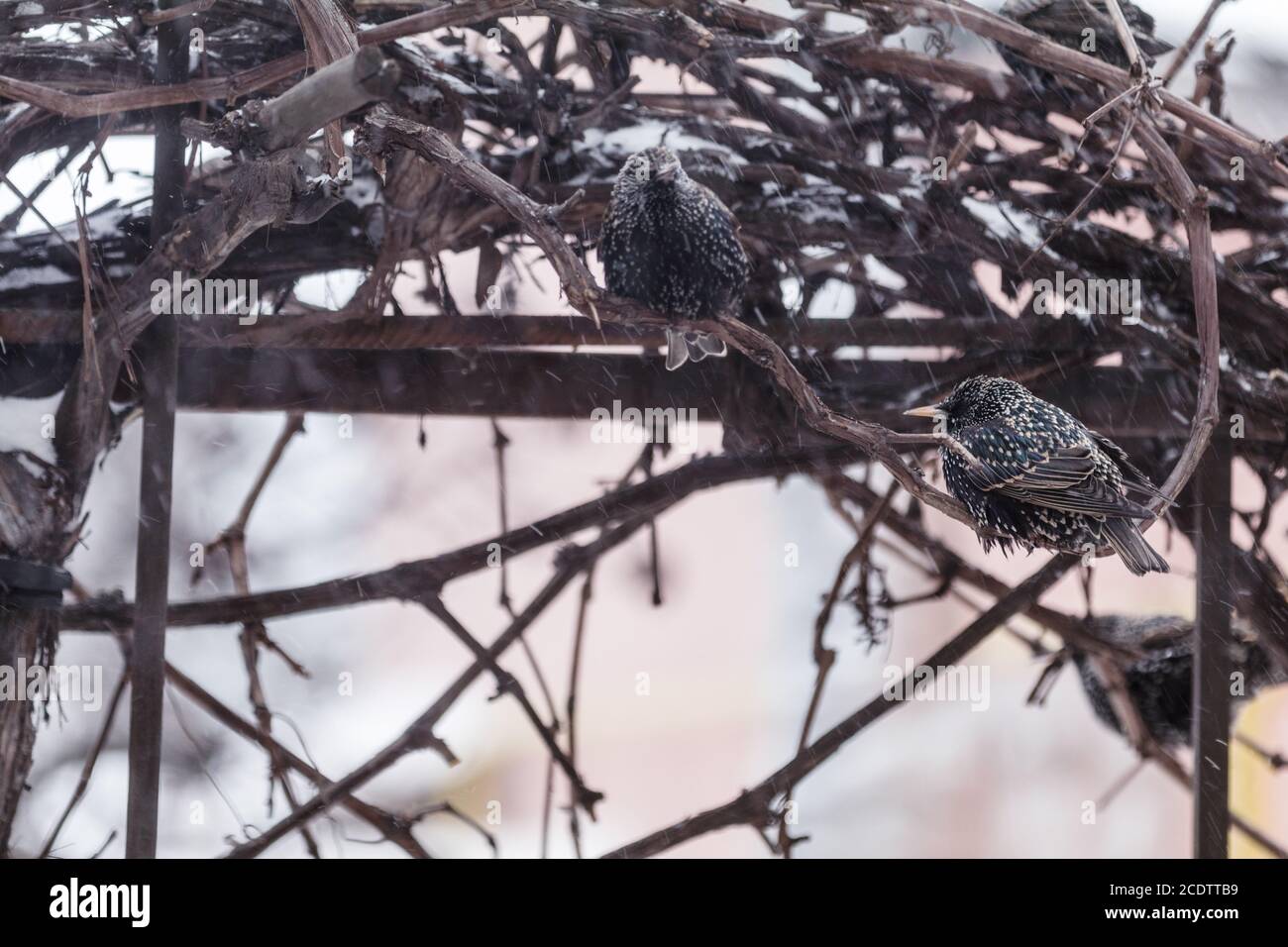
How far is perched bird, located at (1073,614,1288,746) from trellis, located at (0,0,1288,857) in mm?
23

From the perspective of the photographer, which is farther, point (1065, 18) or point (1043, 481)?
point (1065, 18)

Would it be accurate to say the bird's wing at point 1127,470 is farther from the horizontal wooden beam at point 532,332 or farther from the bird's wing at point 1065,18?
the bird's wing at point 1065,18

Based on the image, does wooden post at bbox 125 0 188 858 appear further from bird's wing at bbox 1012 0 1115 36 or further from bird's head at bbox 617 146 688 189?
bird's wing at bbox 1012 0 1115 36

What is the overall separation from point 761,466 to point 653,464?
5.4 inches

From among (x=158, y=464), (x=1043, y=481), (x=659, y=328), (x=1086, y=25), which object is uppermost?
(x=1086, y=25)

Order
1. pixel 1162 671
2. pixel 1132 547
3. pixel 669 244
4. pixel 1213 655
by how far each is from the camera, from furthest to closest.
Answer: pixel 1162 671
pixel 1213 655
pixel 669 244
pixel 1132 547

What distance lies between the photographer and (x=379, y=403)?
4.43 feet

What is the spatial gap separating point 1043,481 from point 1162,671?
59 centimetres

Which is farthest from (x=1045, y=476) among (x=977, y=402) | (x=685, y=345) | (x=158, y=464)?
(x=158, y=464)

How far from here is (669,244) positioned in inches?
42.8

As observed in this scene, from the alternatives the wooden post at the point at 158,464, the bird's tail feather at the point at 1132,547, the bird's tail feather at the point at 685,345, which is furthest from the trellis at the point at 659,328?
the bird's tail feather at the point at 1132,547

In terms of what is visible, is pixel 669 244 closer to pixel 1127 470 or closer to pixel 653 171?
pixel 653 171

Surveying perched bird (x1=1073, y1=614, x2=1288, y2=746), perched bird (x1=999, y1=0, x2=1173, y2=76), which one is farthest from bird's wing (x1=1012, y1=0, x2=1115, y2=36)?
perched bird (x1=1073, y1=614, x2=1288, y2=746)
